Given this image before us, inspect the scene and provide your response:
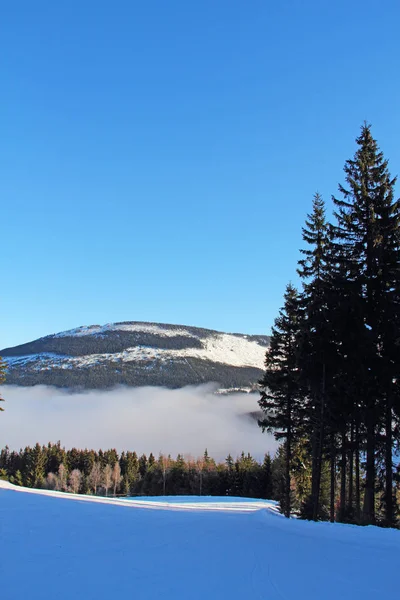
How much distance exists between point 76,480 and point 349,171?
9487 centimetres

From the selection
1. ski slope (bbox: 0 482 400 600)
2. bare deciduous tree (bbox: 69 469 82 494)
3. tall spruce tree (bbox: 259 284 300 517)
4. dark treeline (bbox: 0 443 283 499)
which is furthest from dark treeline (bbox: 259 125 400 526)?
bare deciduous tree (bbox: 69 469 82 494)

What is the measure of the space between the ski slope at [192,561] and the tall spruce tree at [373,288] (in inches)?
206

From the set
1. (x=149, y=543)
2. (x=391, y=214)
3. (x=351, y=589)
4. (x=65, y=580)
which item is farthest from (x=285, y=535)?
(x=391, y=214)

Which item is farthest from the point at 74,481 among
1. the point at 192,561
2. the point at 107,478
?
the point at 192,561

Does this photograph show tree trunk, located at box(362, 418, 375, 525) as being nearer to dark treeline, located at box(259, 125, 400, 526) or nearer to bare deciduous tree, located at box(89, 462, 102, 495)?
dark treeline, located at box(259, 125, 400, 526)

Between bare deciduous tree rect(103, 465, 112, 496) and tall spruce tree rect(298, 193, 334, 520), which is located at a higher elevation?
tall spruce tree rect(298, 193, 334, 520)

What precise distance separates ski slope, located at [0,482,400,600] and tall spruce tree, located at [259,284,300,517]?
503 inches

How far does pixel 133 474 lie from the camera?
107 meters

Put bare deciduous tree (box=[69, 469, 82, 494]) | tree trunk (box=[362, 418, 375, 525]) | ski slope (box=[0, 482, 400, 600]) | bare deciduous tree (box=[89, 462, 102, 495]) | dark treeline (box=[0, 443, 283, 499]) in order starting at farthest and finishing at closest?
bare deciduous tree (box=[89, 462, 102, 495]) < bare deciduous tree (box=[69, 469, 82, 494]) < dark treeline (box=[0, 443, 283, 499]) < tree trunk (box=[362, 418, 375, 525]) < ski slope (box=[0, 482, 400, 600])

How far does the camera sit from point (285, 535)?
497 inches

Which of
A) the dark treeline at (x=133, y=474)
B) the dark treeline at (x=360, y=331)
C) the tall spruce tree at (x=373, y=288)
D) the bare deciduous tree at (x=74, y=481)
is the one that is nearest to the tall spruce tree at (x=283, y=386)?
the dark treeline at (x=360, y=331)

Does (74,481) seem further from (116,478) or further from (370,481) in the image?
(370,481)

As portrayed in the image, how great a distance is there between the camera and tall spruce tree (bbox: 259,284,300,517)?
2697 centimetres

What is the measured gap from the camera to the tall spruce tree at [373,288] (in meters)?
17.6
